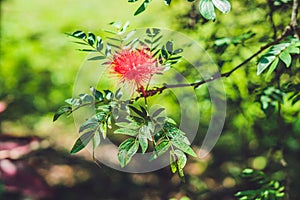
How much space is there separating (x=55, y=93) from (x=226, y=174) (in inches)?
40.6

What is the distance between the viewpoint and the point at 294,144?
2.19m

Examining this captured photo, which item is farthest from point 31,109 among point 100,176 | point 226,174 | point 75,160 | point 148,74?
point 148,74

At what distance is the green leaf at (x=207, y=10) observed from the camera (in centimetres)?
84

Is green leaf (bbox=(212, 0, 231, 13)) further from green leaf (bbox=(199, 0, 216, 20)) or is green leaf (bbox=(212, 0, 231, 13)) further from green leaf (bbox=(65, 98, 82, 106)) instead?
green leaf (bbox=(65, 98, 82, 106))

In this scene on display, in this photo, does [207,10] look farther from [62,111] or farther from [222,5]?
[62,111]

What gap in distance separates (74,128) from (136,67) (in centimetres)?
176

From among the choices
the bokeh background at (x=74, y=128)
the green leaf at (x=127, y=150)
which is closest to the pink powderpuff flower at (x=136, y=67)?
the green leaf at (x=127, y=150)

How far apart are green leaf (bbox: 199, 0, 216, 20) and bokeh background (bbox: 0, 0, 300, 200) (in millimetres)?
587

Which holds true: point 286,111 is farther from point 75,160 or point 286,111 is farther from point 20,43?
point 20,43

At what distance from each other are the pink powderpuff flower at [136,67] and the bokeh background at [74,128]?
52 cm

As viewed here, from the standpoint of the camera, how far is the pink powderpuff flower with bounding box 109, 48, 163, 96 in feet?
3.07

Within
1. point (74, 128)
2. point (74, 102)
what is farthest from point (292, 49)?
point (74, 128)

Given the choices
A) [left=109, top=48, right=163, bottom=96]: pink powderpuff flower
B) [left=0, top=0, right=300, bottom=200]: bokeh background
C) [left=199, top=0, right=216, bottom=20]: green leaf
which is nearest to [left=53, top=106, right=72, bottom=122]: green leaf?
[left=109, top=48, right=163, bottom=96]: pink powderpuff flower

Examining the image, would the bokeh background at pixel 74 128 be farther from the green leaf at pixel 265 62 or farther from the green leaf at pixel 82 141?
the green leaf at pixel 82 141
